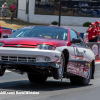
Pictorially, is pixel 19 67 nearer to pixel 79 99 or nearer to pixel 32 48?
pixel 32 48

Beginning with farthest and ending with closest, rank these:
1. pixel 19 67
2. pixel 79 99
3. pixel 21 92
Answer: pixel 19 67, pixel 21 92, pixel 79 99

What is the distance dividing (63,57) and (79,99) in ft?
4.80

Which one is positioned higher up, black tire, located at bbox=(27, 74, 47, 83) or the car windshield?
the car windshield

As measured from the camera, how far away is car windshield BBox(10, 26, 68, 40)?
8.41 m

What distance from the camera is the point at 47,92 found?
724 centimetres

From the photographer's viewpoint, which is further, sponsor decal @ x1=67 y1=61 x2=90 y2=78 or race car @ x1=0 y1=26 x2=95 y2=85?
sponsor decal @ x1=67 y1=61 x2=90 y2=78

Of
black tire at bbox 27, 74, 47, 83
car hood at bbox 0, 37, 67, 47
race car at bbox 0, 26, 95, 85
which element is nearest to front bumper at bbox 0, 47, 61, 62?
race car at bbox 0, 26, 95, 85

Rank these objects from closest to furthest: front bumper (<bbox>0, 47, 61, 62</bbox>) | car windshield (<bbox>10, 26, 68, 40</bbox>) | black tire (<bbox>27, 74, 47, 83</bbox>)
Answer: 1. front bumper (<bbox>0, 47, 61, 62</bbox>)
2. car windshield (<bbox>10, 26, 68, 40</bbox>)
3. black tire (<bbox>27, 74, 47, 83</bbox>)

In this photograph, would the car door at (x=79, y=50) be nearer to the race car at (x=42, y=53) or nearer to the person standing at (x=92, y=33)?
the race car at (x=42, y=53)

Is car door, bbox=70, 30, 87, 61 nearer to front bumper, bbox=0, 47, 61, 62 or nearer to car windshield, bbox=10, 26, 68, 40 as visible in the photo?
car windshield, bbox=10, 26, 68, 40

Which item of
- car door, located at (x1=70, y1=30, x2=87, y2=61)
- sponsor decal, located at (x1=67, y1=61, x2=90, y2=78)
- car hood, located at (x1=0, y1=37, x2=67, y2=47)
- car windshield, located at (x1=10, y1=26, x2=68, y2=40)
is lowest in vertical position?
sponsor decal, located at (x1=67, y1=61, x2=90, y2=78)

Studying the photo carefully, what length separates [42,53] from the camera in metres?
7.24

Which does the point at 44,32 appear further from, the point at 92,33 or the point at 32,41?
the point at 92,33

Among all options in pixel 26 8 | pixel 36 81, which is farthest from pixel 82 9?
pixel 36 81
